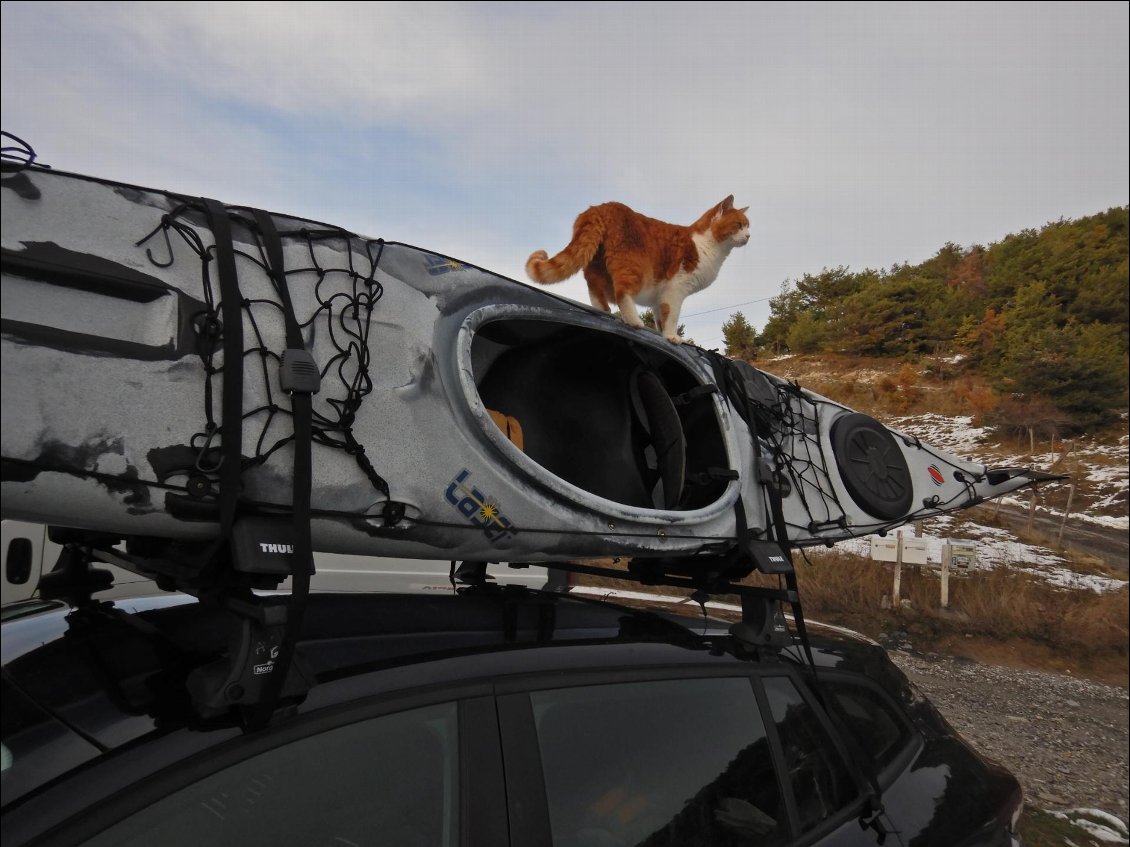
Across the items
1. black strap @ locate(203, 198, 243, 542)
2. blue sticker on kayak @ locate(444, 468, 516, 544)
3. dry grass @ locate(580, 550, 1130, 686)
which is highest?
black strap @ locate(203, 198, 243, 542)

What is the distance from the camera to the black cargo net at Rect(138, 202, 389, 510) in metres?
1.31

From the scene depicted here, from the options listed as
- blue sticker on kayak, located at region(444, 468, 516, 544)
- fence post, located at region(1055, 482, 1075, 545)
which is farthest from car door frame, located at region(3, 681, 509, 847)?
fence post, located at region(1055, 482, 1075, 545)

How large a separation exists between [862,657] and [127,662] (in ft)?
6.96

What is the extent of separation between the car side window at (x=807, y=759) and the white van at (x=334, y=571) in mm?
1450

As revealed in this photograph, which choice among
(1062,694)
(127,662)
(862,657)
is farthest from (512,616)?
(1062,694)

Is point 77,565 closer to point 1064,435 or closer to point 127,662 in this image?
point 127,662

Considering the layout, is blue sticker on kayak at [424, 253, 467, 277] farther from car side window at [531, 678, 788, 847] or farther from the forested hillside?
the forested hillside

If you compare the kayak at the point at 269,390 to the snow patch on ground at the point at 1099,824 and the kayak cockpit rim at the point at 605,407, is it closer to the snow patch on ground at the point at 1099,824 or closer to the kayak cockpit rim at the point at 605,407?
the kayak cockpit rim at the point at 605,407

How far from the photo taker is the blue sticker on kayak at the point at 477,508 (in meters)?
1.66

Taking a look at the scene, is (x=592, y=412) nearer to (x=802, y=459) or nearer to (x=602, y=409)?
(x=602, y=409)

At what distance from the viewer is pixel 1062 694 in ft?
18.9

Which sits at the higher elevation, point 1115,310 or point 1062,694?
point 1115,310

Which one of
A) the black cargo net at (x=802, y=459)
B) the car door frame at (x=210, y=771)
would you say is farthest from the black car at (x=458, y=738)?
the black cargo net at (x=802, y=459)

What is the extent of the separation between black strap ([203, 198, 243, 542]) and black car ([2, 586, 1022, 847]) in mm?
312
